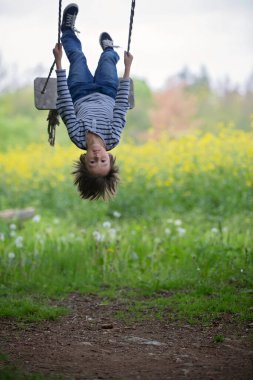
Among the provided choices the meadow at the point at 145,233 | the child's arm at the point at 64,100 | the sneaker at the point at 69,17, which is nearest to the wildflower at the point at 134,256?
the meadow at the point at 145,233

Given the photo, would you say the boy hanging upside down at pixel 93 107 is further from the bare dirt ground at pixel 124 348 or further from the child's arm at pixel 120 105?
the bare dirt ground at pixel 124 348

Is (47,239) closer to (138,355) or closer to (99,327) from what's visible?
(99,327)

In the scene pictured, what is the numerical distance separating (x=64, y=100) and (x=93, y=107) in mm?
354

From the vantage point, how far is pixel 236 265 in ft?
19.6

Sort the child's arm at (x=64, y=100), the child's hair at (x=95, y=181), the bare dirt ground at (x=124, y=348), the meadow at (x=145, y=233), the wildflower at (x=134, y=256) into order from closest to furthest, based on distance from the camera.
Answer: the bare dirt ground at (x=124, y=348), the child's arm at (x=64, y=100), the child's hair at (x=95, y=181), the meadow at (x=145, y=233), the wildflower at (x=134, y=256)

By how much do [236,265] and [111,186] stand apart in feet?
6.08

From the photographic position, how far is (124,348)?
4172 millimetres

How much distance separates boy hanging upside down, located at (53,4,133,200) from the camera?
451 centimetres

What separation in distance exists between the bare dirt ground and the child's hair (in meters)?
1.03

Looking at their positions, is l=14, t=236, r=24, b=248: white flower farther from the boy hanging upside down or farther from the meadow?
the boy hanging upside down

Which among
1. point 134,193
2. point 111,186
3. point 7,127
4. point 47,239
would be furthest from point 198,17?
point 111,186

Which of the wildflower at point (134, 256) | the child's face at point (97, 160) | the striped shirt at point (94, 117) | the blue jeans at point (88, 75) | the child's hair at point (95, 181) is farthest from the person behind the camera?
the wildflower at point (134, 256)

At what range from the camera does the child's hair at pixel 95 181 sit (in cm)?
469

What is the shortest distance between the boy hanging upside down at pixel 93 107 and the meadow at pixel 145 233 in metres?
1.18
